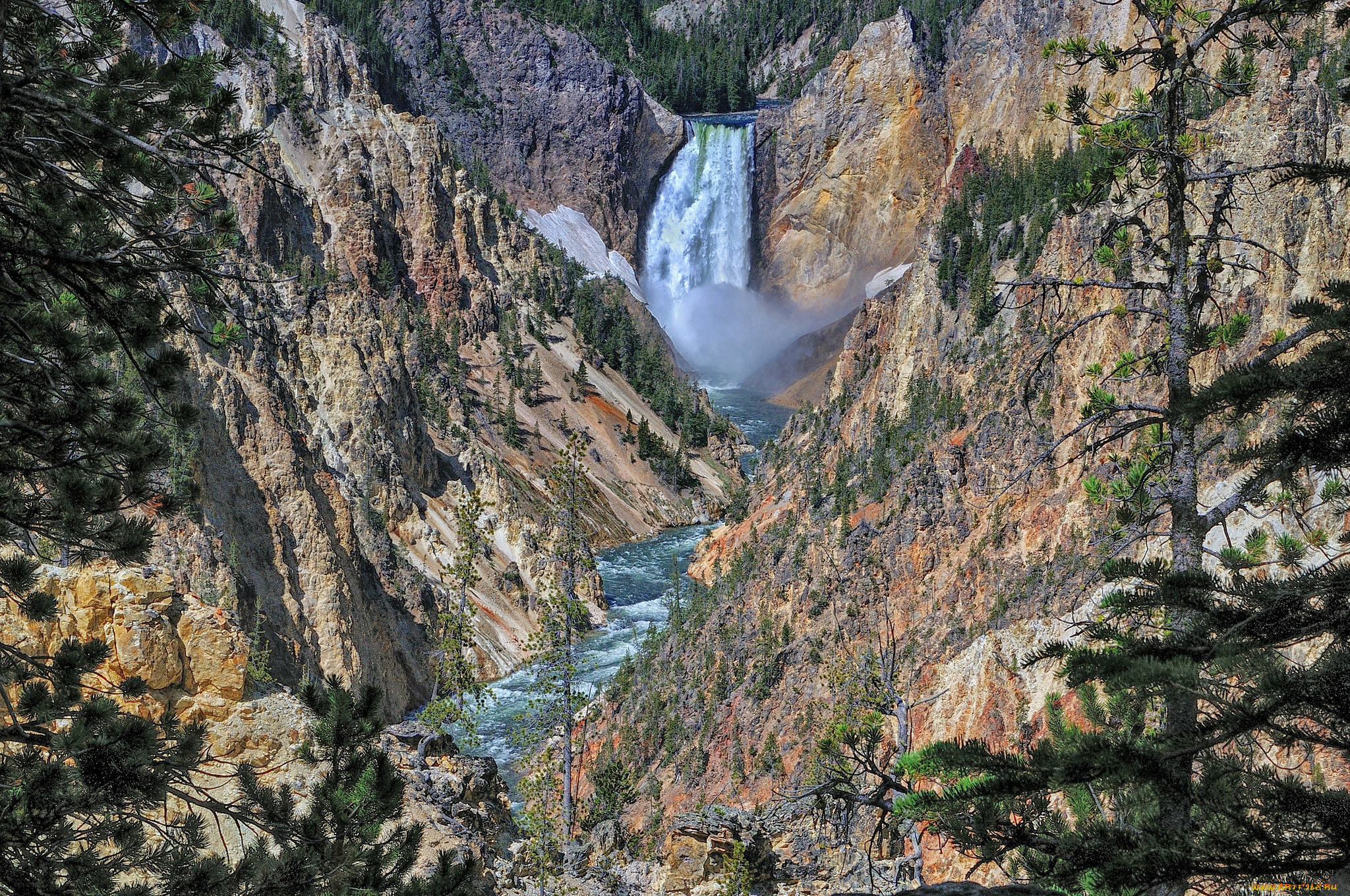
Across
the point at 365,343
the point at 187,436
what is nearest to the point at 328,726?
the point at 187,436

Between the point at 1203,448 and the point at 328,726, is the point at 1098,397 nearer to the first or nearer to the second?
the point at 1203,448

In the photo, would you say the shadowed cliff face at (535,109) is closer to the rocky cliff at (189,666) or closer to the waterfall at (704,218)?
the waterfall at (704,218)

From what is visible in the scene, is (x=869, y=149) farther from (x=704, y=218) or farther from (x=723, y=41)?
(x=723, y=41)

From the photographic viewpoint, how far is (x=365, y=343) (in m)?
45.8

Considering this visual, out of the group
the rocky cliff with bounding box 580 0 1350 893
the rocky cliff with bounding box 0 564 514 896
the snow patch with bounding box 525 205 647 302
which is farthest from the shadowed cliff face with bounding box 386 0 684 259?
the rocky cliff with bounding box 0 564 514 896

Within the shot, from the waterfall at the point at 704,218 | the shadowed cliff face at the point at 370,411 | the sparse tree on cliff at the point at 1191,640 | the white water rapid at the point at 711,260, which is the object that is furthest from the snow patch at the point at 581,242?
the sparse tree on cliff at the point at 1191,640

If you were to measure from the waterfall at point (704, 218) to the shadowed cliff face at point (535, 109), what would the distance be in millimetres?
2615

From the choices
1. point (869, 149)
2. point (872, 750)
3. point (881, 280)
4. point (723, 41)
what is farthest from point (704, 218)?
point (872, 750)

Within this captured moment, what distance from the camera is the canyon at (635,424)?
1545 cm

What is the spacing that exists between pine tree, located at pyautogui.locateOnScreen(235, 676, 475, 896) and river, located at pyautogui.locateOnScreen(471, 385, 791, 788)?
21.6 metres

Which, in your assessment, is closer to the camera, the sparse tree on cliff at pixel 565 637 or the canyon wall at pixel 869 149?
the sparse tree on cliff at pixel 565 637

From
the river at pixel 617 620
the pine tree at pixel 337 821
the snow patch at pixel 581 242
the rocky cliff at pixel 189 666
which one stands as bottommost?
the pine tree at pixel 337 821

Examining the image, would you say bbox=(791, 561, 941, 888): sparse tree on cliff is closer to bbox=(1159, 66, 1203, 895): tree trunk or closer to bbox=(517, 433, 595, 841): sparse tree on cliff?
bbox=(1159, 66, 1203, 895): tree trunk

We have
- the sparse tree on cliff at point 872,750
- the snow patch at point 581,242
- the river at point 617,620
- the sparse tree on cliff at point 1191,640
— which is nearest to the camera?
the sparse tree on cliff at point 1191,640
